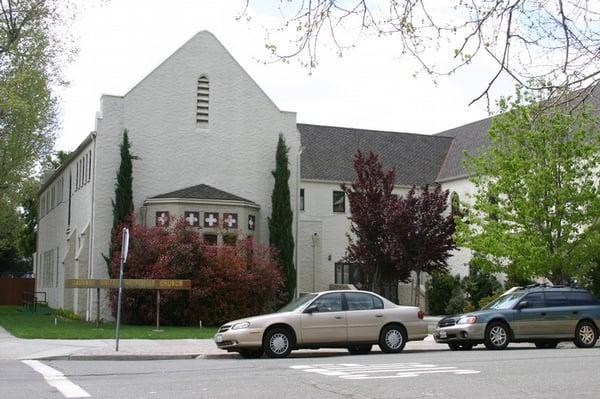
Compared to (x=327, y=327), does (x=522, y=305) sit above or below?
above

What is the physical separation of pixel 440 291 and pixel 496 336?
19.3 m

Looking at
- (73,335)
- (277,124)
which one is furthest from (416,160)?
(73,335)

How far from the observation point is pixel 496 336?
64.1 feet

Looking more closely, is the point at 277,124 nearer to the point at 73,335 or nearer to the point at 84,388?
the point at 73,335

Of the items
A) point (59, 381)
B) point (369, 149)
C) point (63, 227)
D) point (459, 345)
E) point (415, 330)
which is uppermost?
point (369, 149)

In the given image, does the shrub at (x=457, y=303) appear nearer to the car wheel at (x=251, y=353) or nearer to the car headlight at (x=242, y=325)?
the car wheel at (x=251, y=353)

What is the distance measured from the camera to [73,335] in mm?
22312

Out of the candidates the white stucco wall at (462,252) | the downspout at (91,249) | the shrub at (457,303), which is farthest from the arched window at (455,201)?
the downspout at (91,249)

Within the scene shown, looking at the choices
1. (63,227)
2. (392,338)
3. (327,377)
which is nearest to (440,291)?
(63,227)

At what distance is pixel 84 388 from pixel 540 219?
742 inches

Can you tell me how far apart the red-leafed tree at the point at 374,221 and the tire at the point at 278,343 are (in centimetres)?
1592

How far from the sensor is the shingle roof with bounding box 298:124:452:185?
136 ft

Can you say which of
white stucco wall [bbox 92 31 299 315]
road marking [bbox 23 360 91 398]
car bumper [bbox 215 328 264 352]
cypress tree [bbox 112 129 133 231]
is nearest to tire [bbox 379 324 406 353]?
car bumper [bbox 215 328 264 352]

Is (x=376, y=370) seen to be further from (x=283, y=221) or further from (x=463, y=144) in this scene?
(x=463, y=144)
